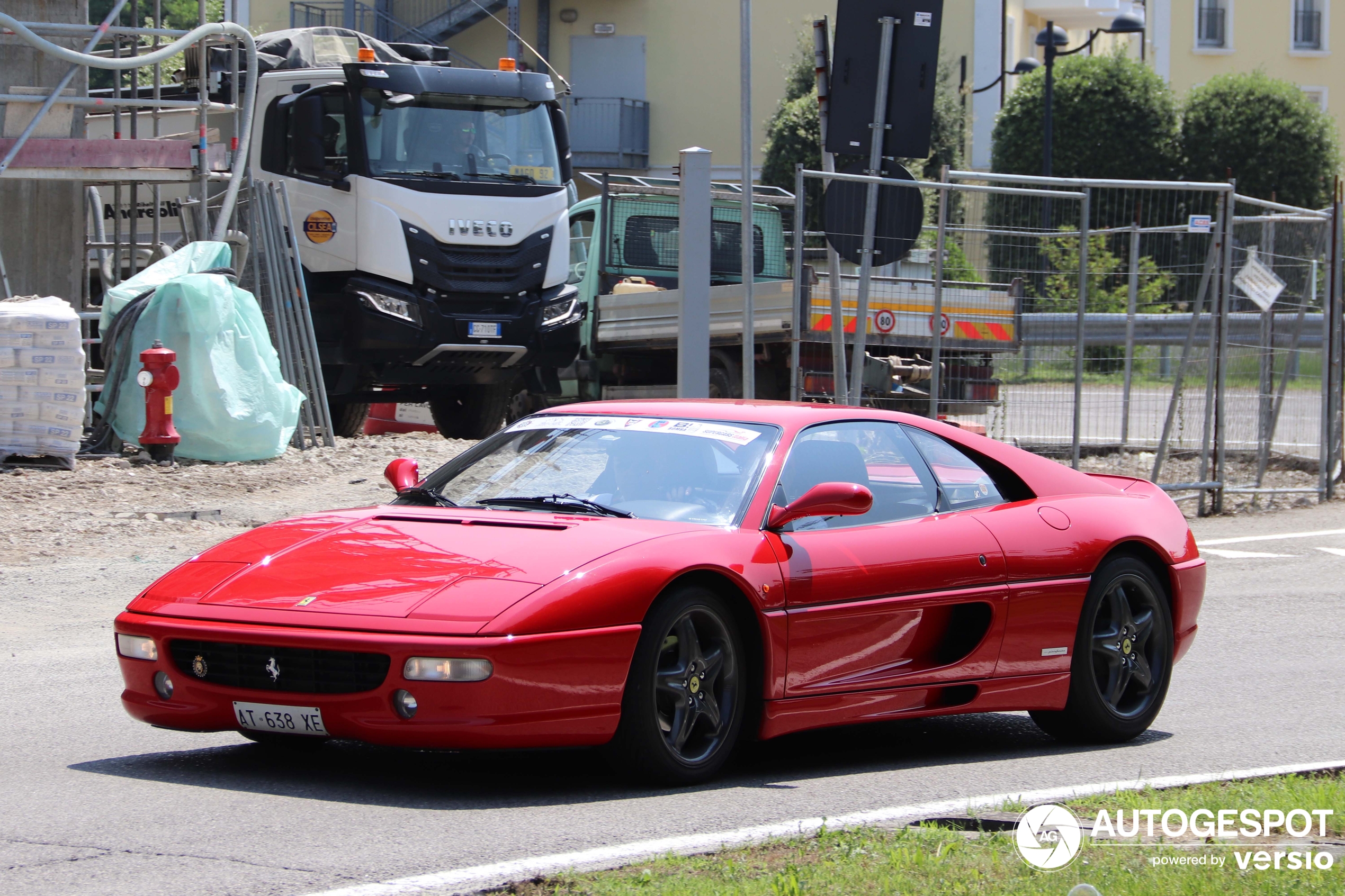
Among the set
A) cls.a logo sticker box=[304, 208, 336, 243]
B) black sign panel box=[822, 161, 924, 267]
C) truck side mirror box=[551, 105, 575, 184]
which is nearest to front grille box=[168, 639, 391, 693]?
black sign panel box=[822, 161, 924, 267]

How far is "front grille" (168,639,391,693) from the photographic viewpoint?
16.1 feet

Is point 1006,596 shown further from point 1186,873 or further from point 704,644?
point 1186,873

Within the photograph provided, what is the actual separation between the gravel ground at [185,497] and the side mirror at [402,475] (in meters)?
4.32

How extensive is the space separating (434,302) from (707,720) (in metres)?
A: 11.0

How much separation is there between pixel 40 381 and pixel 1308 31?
145 ft

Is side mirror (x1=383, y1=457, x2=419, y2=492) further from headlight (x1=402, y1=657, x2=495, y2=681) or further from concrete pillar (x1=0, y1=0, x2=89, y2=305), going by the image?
concrete pillar (x1=0, y1=0, x2=89, y2=305)

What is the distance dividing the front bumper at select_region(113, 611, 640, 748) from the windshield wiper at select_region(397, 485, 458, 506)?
110cm

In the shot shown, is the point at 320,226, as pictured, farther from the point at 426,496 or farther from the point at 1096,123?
the point at 1096,123

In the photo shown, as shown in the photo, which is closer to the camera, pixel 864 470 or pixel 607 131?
pixel 864 470

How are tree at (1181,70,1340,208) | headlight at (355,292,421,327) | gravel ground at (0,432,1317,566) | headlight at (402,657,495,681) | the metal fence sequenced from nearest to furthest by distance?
headlight at (402,657,495,681) → gravel ground at (0,432,1317,566) → the metal fence → headlight at (355,292,421,327) → tree at (1181,70,1340,208)

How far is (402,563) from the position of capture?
17.1 ft

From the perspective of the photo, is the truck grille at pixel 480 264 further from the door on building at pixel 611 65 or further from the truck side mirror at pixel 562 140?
the door on building at pixel 611 65

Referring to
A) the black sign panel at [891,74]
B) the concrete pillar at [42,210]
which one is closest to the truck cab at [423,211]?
the concrete pillar at [42,210]

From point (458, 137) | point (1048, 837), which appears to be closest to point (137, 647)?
point (1048, 837)
